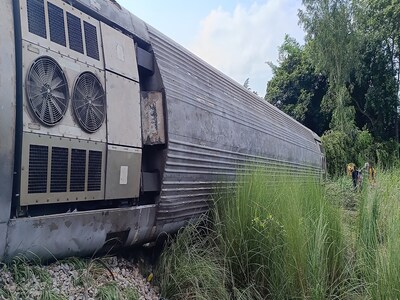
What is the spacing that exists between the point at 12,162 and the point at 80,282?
829mm

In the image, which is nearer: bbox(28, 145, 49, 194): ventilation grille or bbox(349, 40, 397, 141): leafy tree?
bbox(28, 145, 49, 194): ventilation grille

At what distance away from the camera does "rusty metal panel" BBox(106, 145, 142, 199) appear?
271cm

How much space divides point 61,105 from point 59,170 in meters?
0.39

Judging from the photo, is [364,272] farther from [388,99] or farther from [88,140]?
[388,99]

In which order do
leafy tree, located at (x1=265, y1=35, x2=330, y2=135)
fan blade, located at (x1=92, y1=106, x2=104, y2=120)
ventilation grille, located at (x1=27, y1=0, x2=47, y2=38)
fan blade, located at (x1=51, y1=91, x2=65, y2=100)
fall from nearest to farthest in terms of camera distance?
ventilation grille, located at (x1=27, y1=0, x2=47, y2=38) < fan blade, located at (x1=51, y1=91, x2=65, y2=100) < fan blade, located at (x1=92, y1=106, x2=104, y2=120) < leafy tree, located at (x1=265, y1=35, x2=330, y2=135)

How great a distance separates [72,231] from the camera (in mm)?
2400

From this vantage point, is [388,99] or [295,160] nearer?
[295,160]

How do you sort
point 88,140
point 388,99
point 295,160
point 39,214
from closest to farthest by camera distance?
point 39,214, point 88,140, point 295,160, point 388,99

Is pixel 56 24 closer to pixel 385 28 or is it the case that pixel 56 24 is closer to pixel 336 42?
pixel 336 42

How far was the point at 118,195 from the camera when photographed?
2803 millimetres

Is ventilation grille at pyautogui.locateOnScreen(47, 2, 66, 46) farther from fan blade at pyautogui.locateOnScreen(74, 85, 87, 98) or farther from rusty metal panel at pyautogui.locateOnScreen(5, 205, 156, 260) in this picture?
rusty metal panel at pyautogui.locateOnScreen(5, 205, 156, 260)

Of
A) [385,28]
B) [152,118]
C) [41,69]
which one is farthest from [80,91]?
[385,28]

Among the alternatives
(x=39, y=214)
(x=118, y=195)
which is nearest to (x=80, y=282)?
(x=39, y=214)

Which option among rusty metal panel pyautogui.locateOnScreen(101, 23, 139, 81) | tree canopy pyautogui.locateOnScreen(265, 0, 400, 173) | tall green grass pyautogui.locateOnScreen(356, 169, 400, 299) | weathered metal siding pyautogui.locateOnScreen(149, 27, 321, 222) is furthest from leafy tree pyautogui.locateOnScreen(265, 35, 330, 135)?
rusty metal panel pyautogui.locateOnScreen(101, 23, 139, 81)
